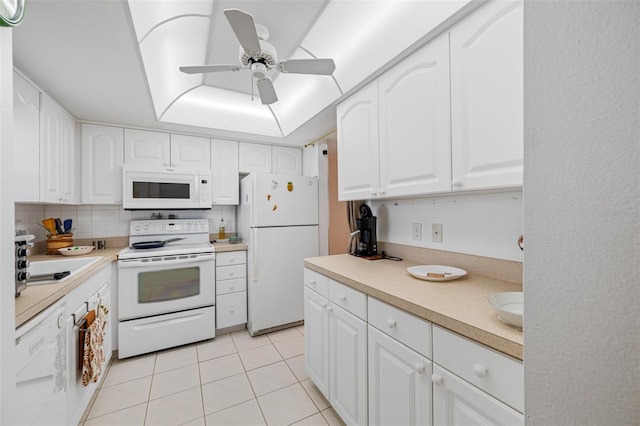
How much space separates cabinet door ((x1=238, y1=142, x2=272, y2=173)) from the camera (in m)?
3.21

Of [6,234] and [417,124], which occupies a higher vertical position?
[417,124]

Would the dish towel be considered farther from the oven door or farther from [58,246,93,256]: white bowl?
[58,246,93,256]: white bowl

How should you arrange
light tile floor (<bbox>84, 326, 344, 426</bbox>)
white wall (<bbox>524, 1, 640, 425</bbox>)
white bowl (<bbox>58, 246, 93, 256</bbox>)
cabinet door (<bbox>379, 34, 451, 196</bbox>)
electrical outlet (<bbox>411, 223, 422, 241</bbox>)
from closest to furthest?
1. white wall (<bbox>524, 1, 640, 425</bbox>)
2. cabinet door (<bbox>379, 34, 451, 196</bbox>)
3. light tile floor (<bbox>84, 326, 344, 426</bbox>)
4. electrical outlet (<bbox>411, 223, 422, 241</bbox>)
5. white bowl (<bbox>58, 246, 93, 256</bbox>)

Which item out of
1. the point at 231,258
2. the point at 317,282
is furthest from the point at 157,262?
the point at 317,282

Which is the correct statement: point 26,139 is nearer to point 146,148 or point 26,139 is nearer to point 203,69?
point 146,148

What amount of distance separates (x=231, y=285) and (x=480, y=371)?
2.46 meters

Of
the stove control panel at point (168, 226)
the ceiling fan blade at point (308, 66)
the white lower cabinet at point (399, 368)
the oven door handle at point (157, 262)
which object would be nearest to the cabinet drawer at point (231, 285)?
the oven door handle at point (157, 262)

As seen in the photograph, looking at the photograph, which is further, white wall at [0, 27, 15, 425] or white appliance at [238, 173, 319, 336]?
white appliance at [238, 173, 319, 336]

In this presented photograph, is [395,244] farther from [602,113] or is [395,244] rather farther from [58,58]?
[58,58]

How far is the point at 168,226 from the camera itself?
287 cm

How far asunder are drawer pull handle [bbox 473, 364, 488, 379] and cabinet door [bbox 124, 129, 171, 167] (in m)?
3.09

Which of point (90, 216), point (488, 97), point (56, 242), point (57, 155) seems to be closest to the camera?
point (488, 97)

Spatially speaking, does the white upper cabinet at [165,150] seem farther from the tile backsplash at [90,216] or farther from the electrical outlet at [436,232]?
the electrical outlet at [436,232]

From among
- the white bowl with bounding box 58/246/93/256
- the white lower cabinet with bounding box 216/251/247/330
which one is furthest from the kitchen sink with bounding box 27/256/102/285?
the white lower cabinet with bounding box 216/251/247/330
